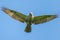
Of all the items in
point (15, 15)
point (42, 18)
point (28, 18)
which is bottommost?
point (28, 18)

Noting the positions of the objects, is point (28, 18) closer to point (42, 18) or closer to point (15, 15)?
point (42, 18)

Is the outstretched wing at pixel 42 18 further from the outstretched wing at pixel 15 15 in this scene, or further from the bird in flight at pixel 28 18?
the outstretched wing at pixel 15 15

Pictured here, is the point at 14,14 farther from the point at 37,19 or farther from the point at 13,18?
the point at 37,19

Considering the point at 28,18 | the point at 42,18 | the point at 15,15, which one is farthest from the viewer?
the point at 15,15

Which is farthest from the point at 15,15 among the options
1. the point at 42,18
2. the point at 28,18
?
the point at 42,18

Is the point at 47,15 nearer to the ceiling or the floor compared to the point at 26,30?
nearer to the ceiling

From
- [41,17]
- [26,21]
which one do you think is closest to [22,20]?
[26,21]

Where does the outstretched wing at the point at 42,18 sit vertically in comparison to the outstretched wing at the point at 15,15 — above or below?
below

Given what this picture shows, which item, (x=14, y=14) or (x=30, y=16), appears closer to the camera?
(x=30, y=16)

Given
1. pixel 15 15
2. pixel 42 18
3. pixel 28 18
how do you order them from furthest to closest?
pixel 15 15 → pixel 42 18 → pixel 28 18

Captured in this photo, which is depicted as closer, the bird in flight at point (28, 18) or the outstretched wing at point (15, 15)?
the bird in flight at point (28, 18)

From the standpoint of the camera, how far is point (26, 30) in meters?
22.0

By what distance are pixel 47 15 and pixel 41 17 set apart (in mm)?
604

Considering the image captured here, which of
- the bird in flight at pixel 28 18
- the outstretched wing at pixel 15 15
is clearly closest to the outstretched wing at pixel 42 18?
the bird in flight at pixel 28 18
